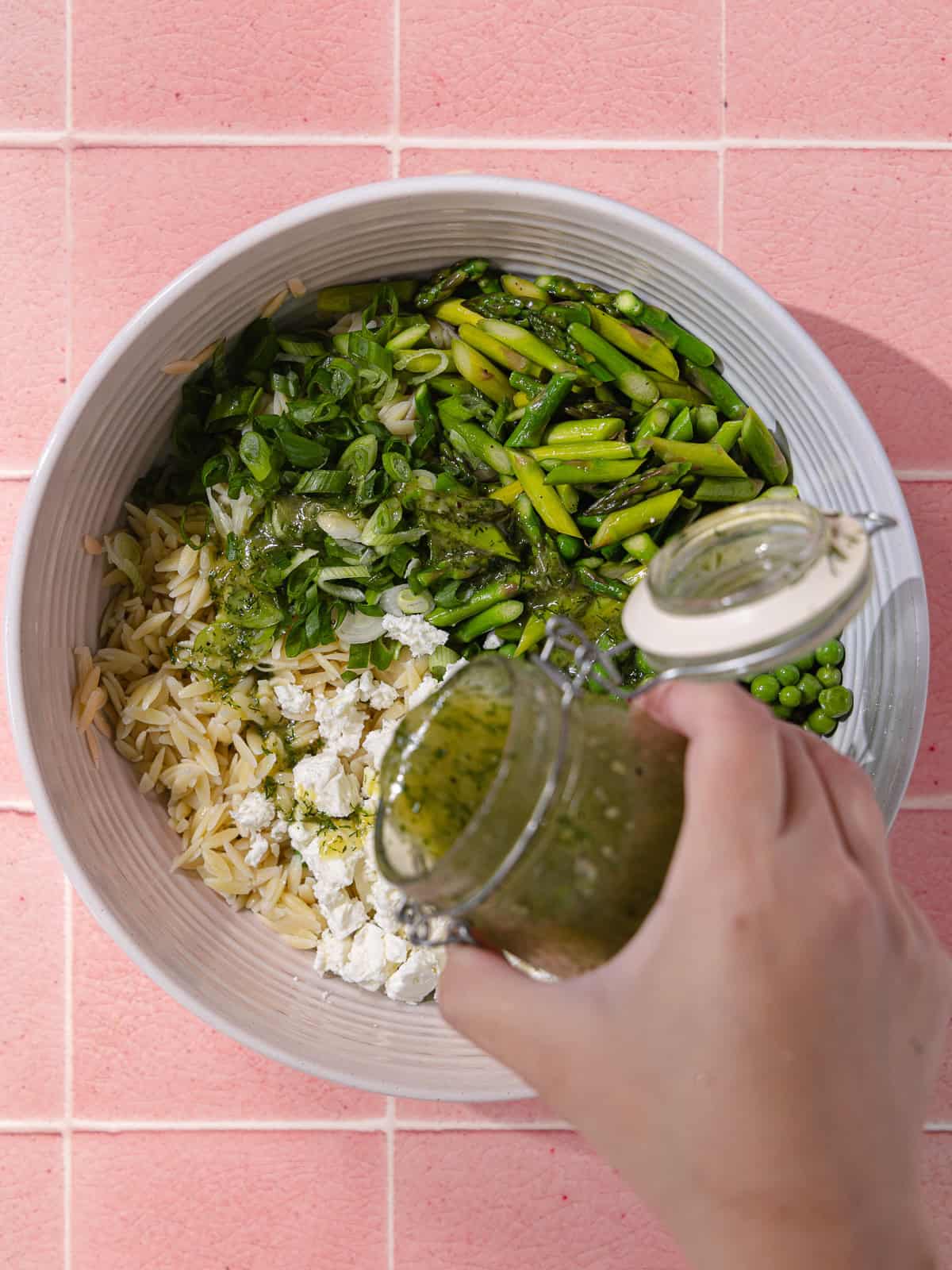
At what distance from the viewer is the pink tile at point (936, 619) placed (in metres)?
1.38

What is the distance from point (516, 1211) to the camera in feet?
4.72

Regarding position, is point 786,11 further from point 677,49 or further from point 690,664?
point 690,664

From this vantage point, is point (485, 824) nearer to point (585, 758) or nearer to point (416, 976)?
point (585, 758)

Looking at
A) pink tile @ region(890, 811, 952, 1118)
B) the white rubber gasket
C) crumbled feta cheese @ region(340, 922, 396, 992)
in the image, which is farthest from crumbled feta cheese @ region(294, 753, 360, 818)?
pink tile @ region(890, 811, 952, 1118)

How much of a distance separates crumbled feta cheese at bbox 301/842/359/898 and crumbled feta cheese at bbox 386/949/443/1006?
12 cm

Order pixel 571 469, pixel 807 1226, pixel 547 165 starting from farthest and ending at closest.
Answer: pixel 547 165
pixel 571 469
pixel 807 1226

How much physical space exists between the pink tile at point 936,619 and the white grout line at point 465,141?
47 centimetres

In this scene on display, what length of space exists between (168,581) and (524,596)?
454 millimetres

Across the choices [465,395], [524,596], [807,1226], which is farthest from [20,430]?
[807,1226]

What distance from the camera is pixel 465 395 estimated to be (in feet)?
4.26

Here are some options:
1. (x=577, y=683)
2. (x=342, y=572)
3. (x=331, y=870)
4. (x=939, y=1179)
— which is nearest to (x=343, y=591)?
(x=342, y=572)

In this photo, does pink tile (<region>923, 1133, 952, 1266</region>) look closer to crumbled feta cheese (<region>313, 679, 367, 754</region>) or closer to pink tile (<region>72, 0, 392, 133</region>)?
crumbled feta cheese (<region>313, 679, 367, 754</region>)

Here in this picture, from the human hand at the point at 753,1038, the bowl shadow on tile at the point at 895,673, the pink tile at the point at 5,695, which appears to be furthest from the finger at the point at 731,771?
the pink tile at the point at 5,695

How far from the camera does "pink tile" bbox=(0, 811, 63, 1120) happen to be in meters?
1.42
